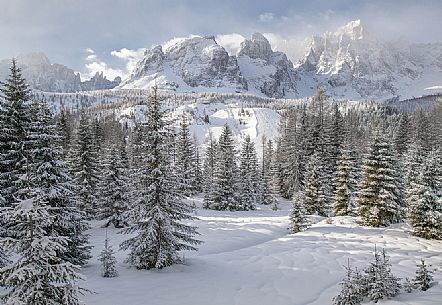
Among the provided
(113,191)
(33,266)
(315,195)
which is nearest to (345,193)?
(315,195)

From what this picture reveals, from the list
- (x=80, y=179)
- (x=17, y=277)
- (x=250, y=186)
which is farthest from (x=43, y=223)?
(x=250, y=186)

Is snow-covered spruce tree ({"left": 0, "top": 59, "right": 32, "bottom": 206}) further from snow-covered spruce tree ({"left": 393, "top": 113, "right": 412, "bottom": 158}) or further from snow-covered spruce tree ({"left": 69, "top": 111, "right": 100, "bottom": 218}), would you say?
snow-covered spruce tree ({"left": 393, "top": 113, "right": 412, "bottom": 158})

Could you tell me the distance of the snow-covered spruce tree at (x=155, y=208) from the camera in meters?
13.1

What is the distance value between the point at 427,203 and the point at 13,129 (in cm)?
2359

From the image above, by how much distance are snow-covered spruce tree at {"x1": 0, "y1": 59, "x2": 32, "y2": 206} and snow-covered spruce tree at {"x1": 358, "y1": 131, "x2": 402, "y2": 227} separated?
21841 millimetres

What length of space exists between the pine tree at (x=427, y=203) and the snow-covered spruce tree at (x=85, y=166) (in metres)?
27.3

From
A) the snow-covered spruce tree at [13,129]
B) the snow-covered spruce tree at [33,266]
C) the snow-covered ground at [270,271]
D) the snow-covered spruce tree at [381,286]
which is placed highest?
the snow-covered spruce tree at [13,129]

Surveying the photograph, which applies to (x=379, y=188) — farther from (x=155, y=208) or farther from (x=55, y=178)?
(x=55, y=178)

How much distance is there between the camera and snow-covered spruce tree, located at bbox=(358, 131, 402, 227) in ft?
73.1

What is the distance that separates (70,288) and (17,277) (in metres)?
→ 1.03

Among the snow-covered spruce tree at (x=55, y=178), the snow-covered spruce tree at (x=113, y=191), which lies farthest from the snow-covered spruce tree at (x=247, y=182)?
the snow-covered spruce tree at (x=55, y=178)

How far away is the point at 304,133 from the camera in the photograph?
48406 mm

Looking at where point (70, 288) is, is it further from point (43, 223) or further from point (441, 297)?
point (441, 297)

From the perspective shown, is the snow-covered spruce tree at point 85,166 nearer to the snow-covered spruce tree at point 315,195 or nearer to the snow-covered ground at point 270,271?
the snow-covered ground at point 270,271
